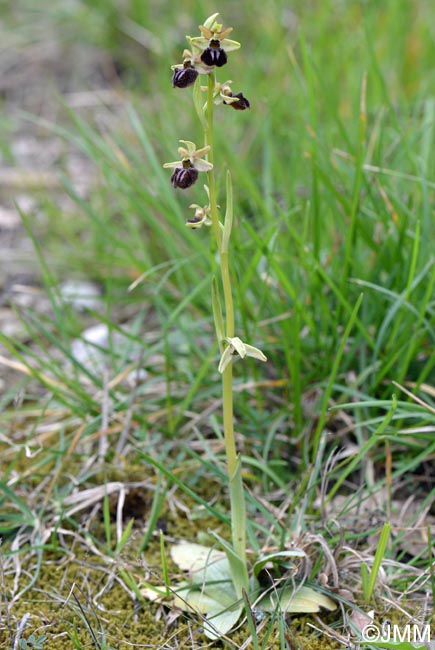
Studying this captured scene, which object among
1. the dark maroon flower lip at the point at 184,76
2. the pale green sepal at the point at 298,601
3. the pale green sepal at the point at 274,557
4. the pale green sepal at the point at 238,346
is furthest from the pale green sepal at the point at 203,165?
the pale green sepal at the point at 298,601

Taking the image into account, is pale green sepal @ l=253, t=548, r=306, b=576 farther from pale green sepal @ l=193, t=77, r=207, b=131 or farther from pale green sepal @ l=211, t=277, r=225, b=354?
pale green sepal @ l=193, t=77, r=207, b=131

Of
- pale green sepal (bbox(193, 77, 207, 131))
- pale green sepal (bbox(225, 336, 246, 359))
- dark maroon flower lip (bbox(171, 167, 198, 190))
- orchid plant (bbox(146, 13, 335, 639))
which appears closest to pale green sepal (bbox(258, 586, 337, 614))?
orchid plant (bbox(146, 13, 335, 639))

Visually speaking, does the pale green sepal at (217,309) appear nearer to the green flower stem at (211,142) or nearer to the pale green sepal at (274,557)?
the green flower stem at (211,142)

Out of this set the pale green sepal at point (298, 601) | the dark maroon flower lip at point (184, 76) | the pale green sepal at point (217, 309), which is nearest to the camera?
the dark maroon flower lip at point (184, 76)

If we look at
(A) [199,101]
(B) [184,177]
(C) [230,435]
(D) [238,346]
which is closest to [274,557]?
(C) [230,435]

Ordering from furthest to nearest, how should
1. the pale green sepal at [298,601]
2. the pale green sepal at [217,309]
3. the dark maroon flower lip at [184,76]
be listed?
the pale green sepal at [298,601]
the pale green sepal at [217,309]
the dark maroon flower lip at [184,76]

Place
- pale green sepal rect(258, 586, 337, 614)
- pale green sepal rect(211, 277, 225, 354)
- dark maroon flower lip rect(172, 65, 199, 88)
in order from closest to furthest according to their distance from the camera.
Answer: dark maroon flower lip rect(172, 65, 199, 88)
pale green sepal rect(211, 277, 225, 354)
pale green sepal rect(258, 586, 337, 614)
